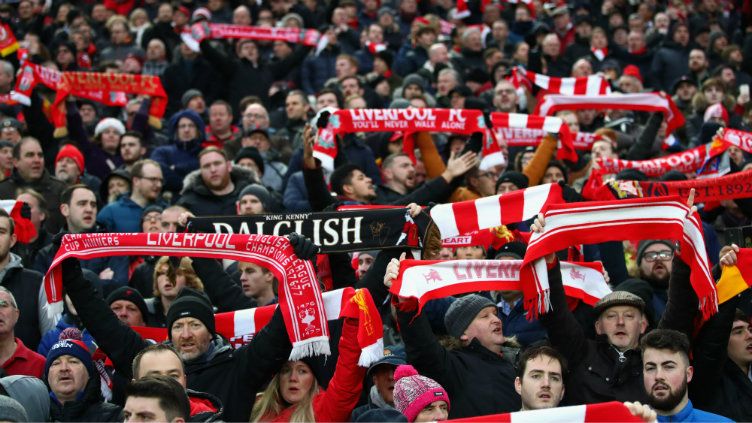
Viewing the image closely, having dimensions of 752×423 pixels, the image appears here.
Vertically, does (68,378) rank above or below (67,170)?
below

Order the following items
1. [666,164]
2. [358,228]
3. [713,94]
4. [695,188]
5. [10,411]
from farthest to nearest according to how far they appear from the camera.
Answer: [713,94] < [666,164] < [695,188] < [358,228] < [10,411]

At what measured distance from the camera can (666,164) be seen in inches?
430

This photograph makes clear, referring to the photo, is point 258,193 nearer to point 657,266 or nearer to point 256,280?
point 256,280

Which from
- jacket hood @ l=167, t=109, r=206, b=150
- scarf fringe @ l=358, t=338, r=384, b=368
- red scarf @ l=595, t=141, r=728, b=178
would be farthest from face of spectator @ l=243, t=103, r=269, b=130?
scarf fringe @ l=358, t=338, r=384, b=368

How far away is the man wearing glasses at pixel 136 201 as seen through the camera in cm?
1041

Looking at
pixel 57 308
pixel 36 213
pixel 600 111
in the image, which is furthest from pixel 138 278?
pixel 600 111

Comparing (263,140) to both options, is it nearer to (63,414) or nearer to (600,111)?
(600,111)

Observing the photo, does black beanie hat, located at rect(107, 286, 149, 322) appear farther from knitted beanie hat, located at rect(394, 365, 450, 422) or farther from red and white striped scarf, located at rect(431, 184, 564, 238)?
knitted beanie hat, located at rect(394, 365, 450, 422)

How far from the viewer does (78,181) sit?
11453 millimetres

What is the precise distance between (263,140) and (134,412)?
7436 millimetres

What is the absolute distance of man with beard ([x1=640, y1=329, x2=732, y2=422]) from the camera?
6.24 meters

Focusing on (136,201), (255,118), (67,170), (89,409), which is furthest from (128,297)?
(255,118)

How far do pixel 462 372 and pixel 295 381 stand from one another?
0.97m

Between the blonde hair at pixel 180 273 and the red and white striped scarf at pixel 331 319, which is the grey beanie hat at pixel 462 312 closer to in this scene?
the red and white striped scarf at pixel 331 319
